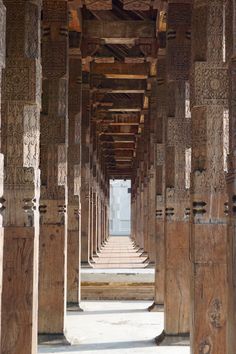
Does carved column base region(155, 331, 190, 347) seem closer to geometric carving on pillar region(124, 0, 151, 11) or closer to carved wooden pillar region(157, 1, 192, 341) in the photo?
carved wooden pillar region(157, 1, 192, 341)

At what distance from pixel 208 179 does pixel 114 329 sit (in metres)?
4.00

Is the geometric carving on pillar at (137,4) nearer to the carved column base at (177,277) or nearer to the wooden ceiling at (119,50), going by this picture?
the wooden ceiling at (119,50)

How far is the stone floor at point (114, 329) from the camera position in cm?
809

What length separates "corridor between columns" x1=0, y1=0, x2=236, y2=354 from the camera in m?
6.14

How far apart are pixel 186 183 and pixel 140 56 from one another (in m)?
6.49

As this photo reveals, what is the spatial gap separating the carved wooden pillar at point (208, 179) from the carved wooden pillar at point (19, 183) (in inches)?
58.1

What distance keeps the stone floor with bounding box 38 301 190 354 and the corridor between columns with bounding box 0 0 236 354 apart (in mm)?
36

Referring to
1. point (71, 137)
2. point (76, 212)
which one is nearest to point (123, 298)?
point (76, 212)

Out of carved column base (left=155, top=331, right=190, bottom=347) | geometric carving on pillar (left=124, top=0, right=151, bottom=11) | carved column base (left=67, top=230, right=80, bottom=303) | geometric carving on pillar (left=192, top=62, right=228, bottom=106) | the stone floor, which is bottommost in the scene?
the stone floor

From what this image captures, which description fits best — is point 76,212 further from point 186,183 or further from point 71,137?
point 186,183

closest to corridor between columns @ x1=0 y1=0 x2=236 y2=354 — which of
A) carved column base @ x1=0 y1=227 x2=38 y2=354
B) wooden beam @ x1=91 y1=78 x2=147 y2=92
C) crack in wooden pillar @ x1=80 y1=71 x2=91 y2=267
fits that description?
carved column base @ x1=0 y1=227 x2=38 y2=354

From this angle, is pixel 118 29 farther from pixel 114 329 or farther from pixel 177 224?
pixel 114 329

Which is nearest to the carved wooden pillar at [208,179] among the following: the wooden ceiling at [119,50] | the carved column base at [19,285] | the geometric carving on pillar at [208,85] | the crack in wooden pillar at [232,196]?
the geometric carving on pillar at [208,85]

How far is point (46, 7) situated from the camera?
8891mm
